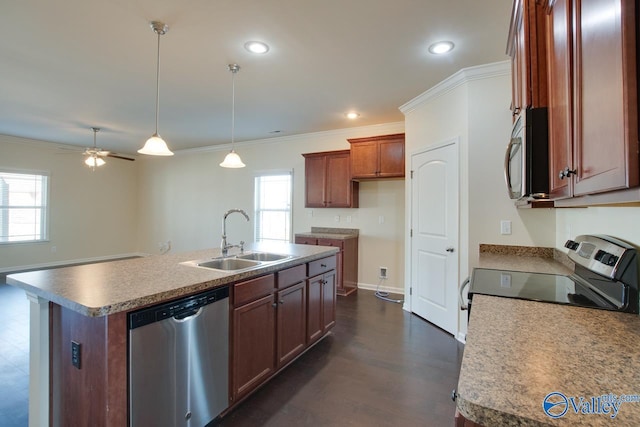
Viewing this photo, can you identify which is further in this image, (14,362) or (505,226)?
(505,226)

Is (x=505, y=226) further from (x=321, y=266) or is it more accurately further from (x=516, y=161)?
(x=321, y=266)

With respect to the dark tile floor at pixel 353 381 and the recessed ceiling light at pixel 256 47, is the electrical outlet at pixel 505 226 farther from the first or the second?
the recessed ceiling light at pixel 256 47

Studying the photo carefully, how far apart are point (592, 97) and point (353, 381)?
2.21 meters

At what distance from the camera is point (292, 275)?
2.39m

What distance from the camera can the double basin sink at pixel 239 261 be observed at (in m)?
2.27

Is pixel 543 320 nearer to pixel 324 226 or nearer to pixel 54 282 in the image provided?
pixel 54 282

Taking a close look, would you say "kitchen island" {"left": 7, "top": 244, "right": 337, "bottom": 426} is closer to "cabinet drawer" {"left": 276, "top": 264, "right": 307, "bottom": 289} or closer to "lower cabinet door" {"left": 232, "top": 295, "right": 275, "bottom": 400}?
"lower cabinet door" {"left": 232, "top": 295, "right": 275, "bottom": 400}

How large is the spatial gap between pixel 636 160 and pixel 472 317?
76cm

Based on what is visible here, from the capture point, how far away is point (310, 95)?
358 cm

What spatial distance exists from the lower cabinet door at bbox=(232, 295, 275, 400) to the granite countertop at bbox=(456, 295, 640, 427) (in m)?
1.35

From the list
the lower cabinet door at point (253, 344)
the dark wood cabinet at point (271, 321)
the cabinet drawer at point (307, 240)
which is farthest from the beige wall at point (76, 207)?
the lower cabinet door at point (253, 344)

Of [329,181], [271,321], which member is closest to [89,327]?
[271,321]

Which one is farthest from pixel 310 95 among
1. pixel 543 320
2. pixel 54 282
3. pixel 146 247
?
pixel 146 247

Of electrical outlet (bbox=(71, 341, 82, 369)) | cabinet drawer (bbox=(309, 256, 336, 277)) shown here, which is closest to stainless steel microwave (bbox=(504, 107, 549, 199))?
cabinet drawer (bbox=(309, 256, 336, 277))
